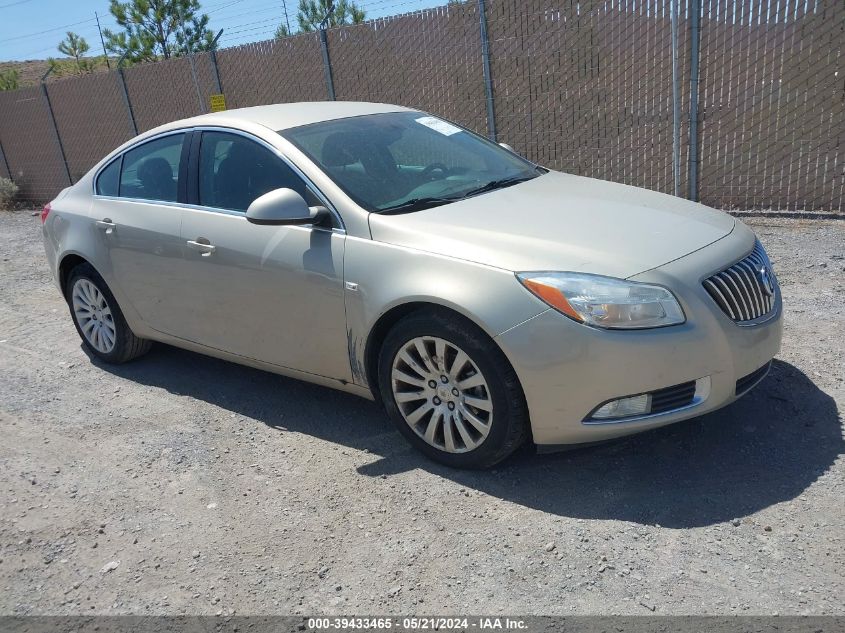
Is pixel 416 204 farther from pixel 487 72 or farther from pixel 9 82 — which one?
pixel 9 82

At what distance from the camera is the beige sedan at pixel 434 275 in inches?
132

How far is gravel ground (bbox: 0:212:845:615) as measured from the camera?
117 inches

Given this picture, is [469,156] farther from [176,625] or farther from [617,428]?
[176,625]

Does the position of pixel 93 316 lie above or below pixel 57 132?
below

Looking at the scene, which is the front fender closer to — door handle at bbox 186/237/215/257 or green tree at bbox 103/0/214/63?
door handle at bbox 186/237/215/257

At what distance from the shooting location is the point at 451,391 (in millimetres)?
3701

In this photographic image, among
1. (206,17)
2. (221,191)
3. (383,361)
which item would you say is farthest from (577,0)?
(206,17)

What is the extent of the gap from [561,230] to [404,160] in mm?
1221

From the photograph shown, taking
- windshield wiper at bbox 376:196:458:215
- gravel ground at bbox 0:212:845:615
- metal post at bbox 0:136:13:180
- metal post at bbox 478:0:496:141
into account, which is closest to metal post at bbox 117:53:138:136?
metal post at bbox 0:136:13:180

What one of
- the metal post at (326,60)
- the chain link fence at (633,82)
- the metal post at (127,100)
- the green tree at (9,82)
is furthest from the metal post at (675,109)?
the green tree at (9,82)

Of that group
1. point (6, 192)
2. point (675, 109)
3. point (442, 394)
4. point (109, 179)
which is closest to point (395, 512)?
point (442, 394)

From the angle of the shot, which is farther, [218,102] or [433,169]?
[218,102]

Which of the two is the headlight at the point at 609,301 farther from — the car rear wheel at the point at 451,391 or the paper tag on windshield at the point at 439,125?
the paper tag on windshield at the point at 439,125

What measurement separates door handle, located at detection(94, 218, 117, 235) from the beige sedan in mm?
14
